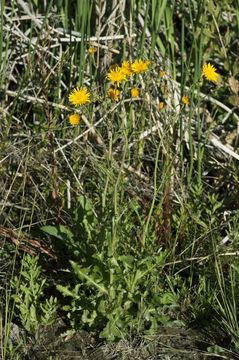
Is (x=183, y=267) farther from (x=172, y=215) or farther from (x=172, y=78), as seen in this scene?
(x=172, y=78)

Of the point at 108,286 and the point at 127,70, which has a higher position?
the point at 127,70

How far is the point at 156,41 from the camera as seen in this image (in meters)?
3.27

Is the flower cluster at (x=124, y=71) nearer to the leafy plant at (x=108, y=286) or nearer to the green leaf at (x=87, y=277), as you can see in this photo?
the leafy plant at (x=108, y=286)

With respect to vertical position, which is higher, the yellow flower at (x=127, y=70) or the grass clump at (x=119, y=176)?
the yellow flower at (x=127, y=70)

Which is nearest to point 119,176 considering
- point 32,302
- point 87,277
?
point 87,277

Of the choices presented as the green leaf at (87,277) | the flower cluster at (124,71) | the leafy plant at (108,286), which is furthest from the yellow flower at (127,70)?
the green leaf at (87,277)

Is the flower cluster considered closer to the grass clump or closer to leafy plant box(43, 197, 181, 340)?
the grass clump

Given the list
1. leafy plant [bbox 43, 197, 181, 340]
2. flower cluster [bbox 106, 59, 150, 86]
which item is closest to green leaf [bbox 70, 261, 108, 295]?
leafy plant [bbox 43, 197, 181, 340]

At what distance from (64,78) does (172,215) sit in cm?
84

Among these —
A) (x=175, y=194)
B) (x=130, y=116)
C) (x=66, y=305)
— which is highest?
(x=130, y=116)

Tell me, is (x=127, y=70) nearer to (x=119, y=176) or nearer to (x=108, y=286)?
(x=119, y=176)

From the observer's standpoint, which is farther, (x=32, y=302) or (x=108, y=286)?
(x=32, y=302)

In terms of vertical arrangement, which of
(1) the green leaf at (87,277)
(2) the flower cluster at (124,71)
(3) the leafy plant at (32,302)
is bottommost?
(3) the leafy plant at (32,302)

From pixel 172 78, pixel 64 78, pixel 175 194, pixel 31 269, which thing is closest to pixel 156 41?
pixel 172 78
